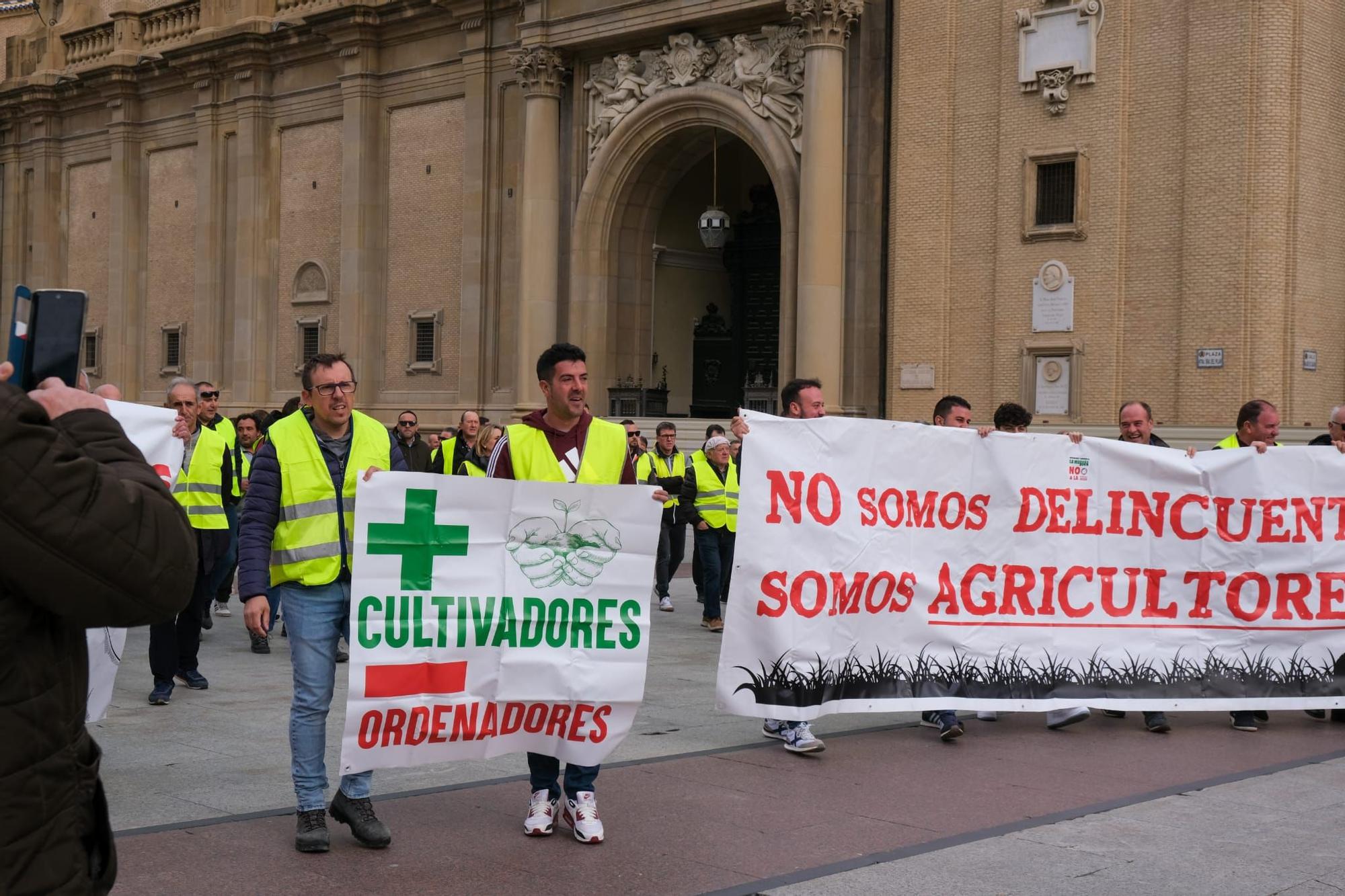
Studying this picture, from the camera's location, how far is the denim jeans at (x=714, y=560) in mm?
15906

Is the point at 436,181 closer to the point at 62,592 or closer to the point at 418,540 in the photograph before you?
the point at 418,540

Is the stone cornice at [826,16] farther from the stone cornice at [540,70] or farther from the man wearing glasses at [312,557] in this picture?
the man wearing glasses at [312,557]

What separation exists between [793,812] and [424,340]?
28170 millimetres

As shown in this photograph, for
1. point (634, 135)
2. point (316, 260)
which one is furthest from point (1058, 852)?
point (316, 260)

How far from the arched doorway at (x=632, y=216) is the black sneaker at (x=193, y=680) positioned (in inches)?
742

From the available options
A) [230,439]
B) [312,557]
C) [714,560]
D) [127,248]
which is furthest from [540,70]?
[312,557]

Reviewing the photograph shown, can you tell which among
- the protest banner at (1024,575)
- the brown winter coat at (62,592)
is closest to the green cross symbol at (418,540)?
the protest banner at (1024,575)

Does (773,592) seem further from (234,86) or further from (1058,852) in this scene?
(234,86)

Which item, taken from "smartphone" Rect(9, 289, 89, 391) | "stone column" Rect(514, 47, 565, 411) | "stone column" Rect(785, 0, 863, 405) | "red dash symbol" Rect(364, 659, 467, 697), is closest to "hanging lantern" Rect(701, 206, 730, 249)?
"stone column" Rect(785, 0, 863, 405)

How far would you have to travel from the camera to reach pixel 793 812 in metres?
7.45

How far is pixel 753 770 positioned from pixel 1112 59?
18.4 m

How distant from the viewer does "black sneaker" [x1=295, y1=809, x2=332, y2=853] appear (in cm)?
652

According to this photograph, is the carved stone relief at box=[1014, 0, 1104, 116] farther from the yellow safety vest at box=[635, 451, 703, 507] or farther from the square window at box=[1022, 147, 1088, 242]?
the yellow safety vest at box=[635, 451, 703, 507]

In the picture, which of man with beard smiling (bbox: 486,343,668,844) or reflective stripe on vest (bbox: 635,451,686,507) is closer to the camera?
man with beard smiling (bbox: 486,343,668,844)
